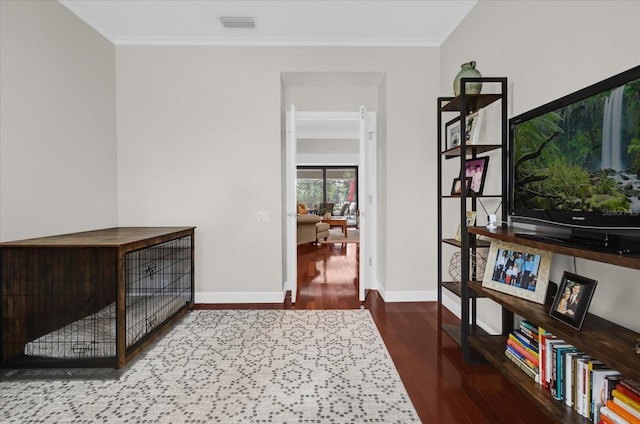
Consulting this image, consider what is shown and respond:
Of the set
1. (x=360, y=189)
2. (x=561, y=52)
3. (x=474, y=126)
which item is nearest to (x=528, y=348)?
(x=474, y=126)

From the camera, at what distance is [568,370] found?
1423mm

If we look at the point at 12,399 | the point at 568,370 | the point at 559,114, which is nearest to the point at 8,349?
the point at 12,399

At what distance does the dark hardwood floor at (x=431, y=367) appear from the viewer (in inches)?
66.9

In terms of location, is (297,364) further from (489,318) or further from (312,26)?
(312,26)

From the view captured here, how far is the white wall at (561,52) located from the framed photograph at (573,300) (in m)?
0.22

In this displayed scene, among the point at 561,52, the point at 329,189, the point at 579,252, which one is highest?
the point at 561,52

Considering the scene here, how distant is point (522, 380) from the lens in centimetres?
161

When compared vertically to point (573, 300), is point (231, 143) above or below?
above

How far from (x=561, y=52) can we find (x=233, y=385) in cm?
268

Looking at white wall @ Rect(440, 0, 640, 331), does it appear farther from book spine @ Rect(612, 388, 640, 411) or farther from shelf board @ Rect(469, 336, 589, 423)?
shelf board @ Rect(469, 336, 589, 423)

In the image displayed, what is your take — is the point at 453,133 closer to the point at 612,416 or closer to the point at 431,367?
the point at 431,367

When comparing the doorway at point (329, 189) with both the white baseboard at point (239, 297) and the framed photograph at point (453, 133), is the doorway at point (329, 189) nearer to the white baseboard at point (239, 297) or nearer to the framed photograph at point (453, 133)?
the white baseboard at point (239, 297)

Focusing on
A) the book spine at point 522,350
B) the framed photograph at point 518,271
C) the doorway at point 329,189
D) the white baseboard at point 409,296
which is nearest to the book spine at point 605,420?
the book spine at point 522,350

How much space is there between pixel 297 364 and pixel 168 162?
2.41 m
